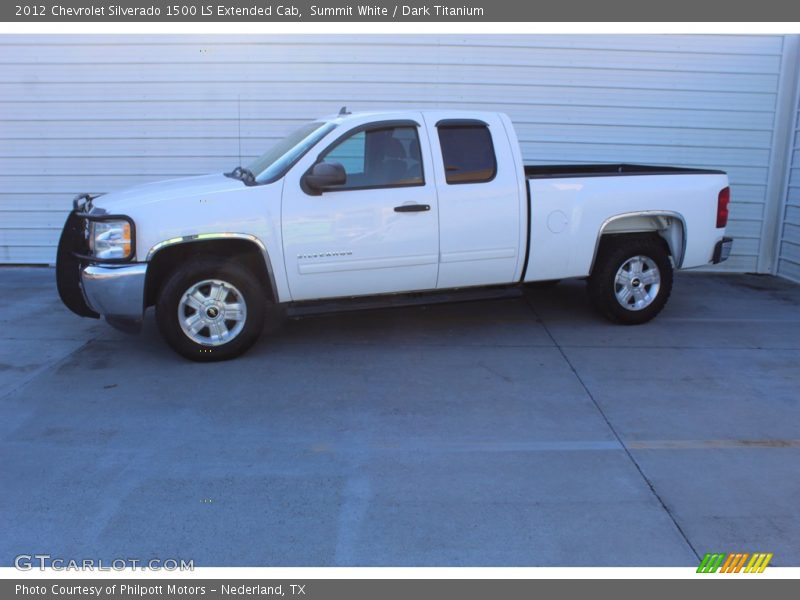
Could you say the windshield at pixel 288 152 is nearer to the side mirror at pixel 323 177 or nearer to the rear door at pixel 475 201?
the side mirror at pixel 323 177

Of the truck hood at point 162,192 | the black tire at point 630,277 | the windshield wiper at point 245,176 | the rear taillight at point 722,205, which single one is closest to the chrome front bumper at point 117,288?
the truck hood at point 162,192

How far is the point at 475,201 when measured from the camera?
5977mm

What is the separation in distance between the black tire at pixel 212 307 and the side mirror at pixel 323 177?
35.1 inches

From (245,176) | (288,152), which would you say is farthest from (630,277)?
(245,176)

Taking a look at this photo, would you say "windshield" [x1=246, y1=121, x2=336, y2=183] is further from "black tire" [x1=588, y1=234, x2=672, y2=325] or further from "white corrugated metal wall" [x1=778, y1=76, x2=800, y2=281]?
"white corrugated metal wall" [x1=778, y1=76, x2=800, y2=281]

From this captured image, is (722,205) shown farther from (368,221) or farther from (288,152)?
(288,152)

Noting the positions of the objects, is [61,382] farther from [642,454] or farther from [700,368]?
[700,368]

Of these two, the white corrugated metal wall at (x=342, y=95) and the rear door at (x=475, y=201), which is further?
the white corrugated metal wall at (x=342, y=95)

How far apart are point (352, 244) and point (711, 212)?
358cm

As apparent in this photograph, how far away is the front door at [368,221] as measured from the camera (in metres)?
5.63

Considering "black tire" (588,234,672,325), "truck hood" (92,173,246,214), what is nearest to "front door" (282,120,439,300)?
"truck hood" (92,173,246,214)

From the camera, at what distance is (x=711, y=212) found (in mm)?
6707

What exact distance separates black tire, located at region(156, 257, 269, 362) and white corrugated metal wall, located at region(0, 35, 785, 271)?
415cm

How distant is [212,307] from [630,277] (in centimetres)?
394
